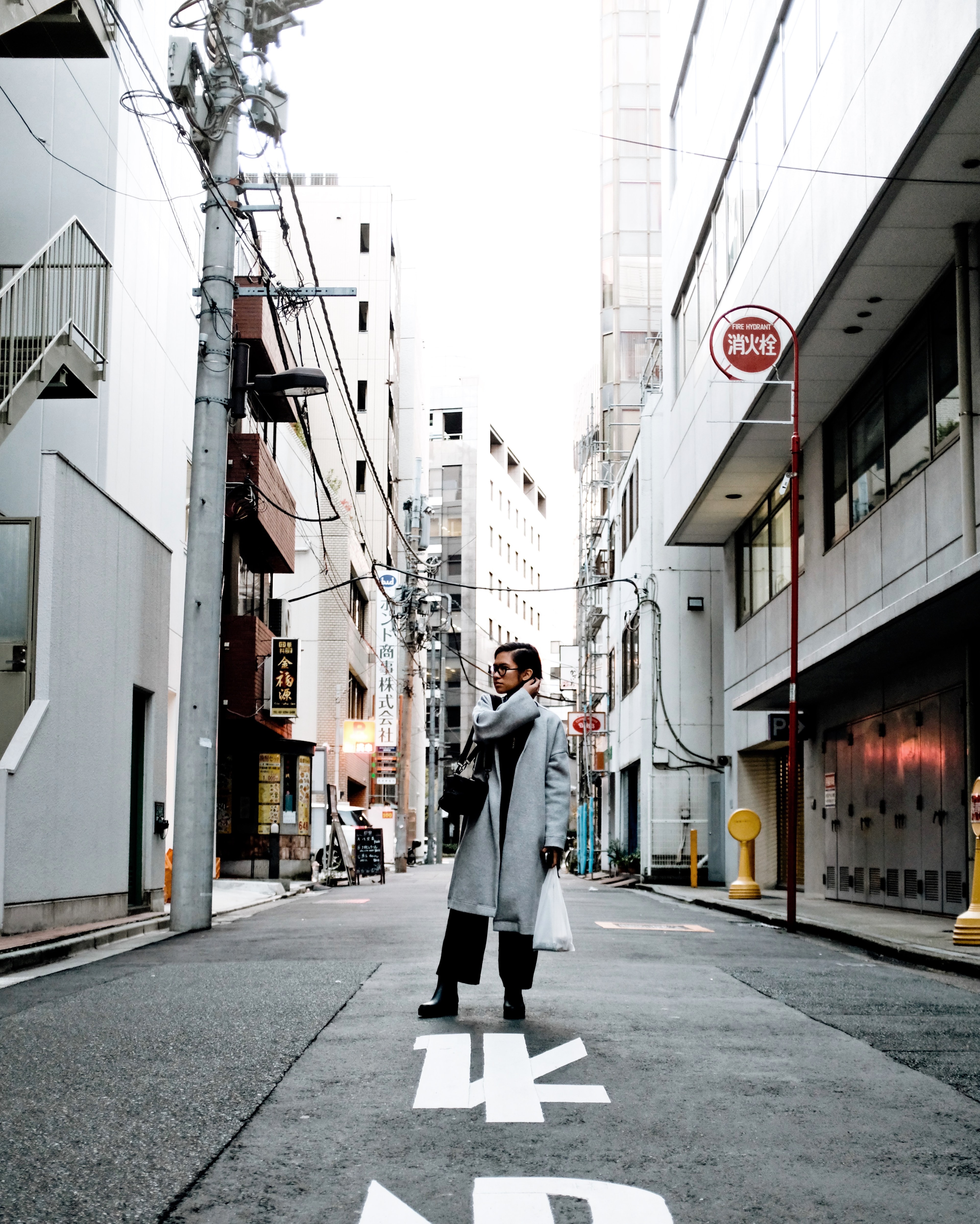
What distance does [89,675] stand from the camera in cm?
1285

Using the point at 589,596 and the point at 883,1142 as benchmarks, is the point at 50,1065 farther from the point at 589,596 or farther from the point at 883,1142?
the point at 589,596

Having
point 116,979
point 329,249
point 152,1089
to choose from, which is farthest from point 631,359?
point 152,1089

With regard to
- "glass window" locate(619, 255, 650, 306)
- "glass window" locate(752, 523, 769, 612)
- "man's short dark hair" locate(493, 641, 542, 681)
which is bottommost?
"man's short dark hair" locate(493, 641, 542, 681)

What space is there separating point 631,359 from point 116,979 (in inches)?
1545

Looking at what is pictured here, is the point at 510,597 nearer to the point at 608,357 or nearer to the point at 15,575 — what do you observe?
the point at 608,357

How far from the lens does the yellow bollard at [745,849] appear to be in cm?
1978

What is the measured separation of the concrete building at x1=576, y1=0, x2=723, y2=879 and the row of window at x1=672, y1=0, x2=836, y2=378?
2.34 meters

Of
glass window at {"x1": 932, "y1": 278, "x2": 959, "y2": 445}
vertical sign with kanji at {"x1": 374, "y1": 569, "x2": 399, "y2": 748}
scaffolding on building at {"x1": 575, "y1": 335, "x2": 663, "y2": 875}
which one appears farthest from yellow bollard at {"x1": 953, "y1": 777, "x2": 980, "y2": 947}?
vertical sign with kanji at {"x1": 374, "y1": 569, "x2": 399, "y2": 748}

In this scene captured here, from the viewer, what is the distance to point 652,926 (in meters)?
13.6

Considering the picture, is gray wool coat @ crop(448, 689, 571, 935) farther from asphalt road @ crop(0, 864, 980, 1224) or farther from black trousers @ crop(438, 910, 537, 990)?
asphalt road @ crop(0, 864, 980, 1224)

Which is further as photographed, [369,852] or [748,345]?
[369,852]

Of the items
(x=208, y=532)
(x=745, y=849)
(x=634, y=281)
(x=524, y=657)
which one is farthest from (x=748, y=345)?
(x=634, y=281)

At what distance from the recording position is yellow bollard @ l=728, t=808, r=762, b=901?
64.9 ft

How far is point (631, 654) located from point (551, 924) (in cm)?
3138
